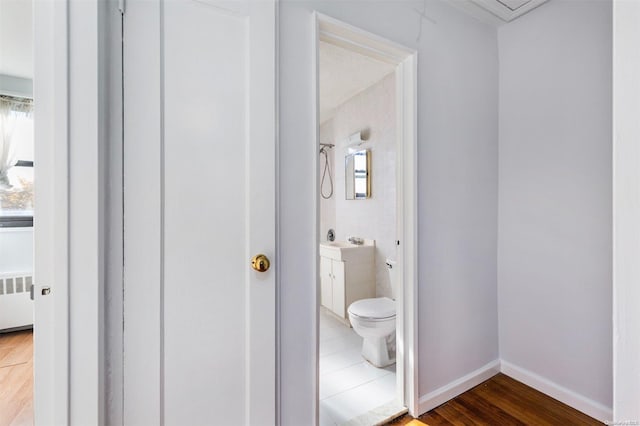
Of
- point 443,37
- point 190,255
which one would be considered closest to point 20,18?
point 190,255

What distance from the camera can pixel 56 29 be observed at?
0.88 m

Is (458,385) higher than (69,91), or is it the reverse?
(69,91)

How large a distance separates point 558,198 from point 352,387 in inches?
73.0

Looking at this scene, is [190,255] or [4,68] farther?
[4,68]

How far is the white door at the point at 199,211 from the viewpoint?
1.00m

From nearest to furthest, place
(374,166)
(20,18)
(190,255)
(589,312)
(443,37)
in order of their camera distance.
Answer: (190,255) → (20,18) → (589,312) → (443,37) → (374,166)

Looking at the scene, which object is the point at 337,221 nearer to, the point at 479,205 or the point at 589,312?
the point at 479,205

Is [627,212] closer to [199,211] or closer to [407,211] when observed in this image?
[407,211]

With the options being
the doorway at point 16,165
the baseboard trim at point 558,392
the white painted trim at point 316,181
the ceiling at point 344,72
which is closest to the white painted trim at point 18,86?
the doorway at point 16,165

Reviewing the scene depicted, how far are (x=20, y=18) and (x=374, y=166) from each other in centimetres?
268

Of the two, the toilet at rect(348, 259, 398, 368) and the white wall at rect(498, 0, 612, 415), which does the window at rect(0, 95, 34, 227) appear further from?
the white wall at rect(498, 0, 612, 415)

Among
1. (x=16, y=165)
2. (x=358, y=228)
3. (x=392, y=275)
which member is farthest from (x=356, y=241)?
(x=16, y=165)


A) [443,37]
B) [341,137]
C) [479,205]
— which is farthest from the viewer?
[341,137]

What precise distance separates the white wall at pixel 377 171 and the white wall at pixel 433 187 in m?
0.88
